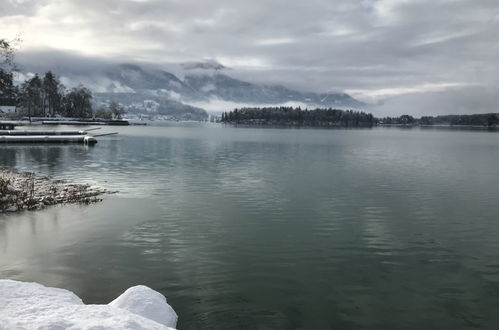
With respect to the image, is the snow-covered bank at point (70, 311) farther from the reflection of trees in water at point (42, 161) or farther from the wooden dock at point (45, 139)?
the wooden dock at point (45, 139)

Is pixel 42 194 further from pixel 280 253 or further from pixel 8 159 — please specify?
pixel 8 159

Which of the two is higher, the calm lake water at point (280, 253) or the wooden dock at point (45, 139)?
the wooden dock at point (45, 139)

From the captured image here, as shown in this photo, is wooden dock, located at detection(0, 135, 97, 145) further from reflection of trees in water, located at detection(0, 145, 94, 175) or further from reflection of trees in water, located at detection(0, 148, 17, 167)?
reflection of trees in water, located at detection(0, 148, 17, 167)

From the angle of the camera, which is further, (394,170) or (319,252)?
(394,170)

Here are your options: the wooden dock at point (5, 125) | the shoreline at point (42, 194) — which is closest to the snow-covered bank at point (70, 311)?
the shoreline at point (42, 194)

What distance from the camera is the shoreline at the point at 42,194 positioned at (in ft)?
112

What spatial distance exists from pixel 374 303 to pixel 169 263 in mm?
10856

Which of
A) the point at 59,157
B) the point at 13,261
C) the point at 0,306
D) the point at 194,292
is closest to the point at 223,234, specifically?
the point at 194,292

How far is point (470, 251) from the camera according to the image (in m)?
25.5

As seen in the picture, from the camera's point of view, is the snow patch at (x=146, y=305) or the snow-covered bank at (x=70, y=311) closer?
the snow-covered bank at (x=70, y=311)

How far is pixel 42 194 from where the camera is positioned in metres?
39.1

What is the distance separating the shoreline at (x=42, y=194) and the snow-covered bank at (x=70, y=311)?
2171 centimetres

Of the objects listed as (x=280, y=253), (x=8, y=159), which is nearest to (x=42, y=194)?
(x=280, y=253)

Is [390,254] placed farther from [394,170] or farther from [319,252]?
[394,170]
